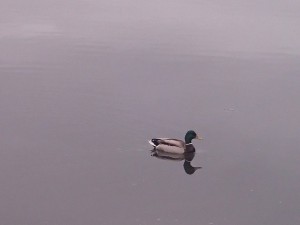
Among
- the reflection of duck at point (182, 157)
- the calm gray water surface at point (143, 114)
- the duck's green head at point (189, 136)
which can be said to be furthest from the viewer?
the duck's green head at point (189, 136)

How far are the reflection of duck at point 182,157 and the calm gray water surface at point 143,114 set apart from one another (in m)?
0.14

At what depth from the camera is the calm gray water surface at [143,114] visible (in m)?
10.4

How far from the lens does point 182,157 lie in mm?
12438

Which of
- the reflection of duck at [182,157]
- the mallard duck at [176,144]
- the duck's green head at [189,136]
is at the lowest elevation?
the reflection of duck at [182,157]

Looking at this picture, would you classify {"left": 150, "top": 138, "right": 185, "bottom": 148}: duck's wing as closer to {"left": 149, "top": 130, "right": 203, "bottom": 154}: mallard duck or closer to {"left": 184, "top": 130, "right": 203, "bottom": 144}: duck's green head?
{"left": 149, "top": 130, "right": 203, "bottom": 154}: mallard duck

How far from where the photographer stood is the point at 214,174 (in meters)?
11.4

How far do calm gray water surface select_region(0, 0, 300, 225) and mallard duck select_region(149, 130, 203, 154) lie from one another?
0.25 metres

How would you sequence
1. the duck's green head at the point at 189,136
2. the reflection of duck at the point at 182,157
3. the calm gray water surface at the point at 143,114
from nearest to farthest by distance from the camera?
the calm gray water surface at the point at 143,114
the reflection of duck at the point at 182,157
the duck's green head at the point at 189,136

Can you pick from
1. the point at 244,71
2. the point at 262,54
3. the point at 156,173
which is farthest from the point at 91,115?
the point at 262,54

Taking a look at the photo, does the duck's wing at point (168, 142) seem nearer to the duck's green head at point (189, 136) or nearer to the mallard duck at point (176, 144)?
the mallard duck at point (176, 144)

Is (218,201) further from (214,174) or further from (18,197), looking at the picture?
(18,197)

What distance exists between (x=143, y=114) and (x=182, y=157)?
147 cm

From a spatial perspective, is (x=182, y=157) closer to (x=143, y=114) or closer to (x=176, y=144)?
(x=176, y=144)

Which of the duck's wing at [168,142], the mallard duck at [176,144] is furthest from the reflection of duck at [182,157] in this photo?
the duck's wing at [168,142]
